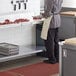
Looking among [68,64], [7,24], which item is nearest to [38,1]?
[7,24]

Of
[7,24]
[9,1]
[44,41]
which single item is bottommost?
[44,41]

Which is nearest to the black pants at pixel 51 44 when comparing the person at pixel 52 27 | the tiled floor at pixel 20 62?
the person at pixel 52 27

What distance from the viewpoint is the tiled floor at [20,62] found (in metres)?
5.40

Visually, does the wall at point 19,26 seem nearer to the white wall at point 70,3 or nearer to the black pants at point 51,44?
the black pants at point 51,44

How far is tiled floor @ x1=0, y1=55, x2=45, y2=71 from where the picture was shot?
5398 mm

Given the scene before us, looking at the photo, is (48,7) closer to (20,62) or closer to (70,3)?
(20,62)

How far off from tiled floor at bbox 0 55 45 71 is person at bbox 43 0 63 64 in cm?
29

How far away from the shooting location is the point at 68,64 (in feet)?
10.4

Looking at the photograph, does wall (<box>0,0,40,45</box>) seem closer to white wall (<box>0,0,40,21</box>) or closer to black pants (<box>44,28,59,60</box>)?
white wall (<box>0,0,40,21</box>)

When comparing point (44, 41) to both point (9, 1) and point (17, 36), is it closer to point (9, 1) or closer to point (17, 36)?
point (17, 36)

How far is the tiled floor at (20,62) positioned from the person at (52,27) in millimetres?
293

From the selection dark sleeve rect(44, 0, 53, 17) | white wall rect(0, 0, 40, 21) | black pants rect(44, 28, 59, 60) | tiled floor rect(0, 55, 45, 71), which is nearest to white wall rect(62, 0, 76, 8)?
white wall rect(0, 0, 40, 21)

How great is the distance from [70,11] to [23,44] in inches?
60.0

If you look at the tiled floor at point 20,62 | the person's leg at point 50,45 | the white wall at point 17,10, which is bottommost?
the tiled floor at point 20,62
